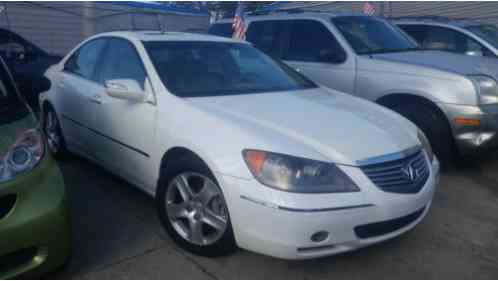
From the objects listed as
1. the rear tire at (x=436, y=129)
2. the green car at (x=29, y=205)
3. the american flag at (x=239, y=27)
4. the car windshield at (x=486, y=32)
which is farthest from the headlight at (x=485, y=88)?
the green car at (x=29, y=205)

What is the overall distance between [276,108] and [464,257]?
5.54ft

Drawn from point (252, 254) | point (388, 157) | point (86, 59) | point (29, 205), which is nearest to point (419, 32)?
point (86, 59)

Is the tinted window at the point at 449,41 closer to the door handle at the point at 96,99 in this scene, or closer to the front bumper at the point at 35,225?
the door handle at the point at 96,99

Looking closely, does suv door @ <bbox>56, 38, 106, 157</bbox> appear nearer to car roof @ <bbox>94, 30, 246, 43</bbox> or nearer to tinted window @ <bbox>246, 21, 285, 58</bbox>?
car roof @ <bbox>94, 30, 246, 43</bbox>

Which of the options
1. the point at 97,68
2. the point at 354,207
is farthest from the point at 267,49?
the point at 354,207

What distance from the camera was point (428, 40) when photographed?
27.3 ft

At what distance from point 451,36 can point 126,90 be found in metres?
6.64

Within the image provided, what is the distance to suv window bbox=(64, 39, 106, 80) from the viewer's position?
451 centimetres

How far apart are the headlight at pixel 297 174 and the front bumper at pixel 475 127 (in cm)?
256

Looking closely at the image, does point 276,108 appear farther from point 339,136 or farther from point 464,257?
point 464,257

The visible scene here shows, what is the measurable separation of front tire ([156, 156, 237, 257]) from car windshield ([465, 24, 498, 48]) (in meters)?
6.99

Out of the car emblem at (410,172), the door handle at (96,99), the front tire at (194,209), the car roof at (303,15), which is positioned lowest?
the front tire at (194,209)

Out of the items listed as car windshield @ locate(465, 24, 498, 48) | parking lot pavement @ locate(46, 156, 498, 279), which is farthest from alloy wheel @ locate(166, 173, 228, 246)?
car windshield @ locate(465, 24, 498, 48)

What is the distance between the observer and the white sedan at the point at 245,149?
2697 millimetres
